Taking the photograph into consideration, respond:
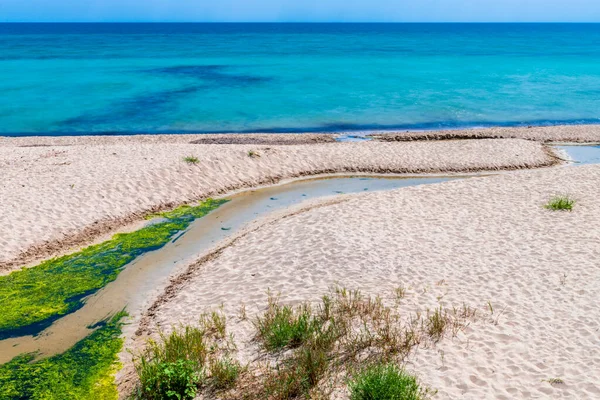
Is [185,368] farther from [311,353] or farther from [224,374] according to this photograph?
[311,353]

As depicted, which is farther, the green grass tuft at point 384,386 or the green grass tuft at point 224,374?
the green grass tuft at point 224,374

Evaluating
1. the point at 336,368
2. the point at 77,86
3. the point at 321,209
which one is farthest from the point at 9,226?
the point at 77,86

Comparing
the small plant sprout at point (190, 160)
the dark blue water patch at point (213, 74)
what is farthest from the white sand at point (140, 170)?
the dark blue water patch at point (213, 74)

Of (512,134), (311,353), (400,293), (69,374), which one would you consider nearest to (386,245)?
(400,293)

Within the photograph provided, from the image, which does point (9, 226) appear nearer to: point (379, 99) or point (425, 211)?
point (425, 211)

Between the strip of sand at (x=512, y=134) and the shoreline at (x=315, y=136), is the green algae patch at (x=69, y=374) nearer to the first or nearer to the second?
the shoreline at (x=315, y=136)

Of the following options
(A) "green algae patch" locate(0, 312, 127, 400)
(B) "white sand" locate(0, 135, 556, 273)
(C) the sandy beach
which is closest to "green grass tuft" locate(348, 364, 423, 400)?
(C) the sandy beach
